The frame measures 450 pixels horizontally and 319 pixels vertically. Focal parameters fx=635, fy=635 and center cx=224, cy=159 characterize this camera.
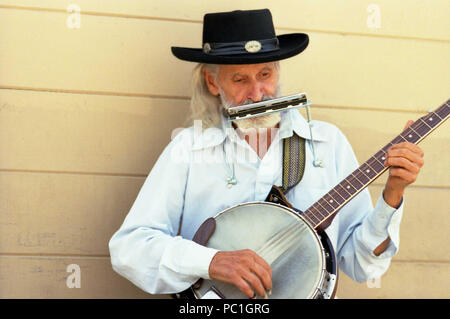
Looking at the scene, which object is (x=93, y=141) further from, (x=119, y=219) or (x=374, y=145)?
(x=374, y=145)

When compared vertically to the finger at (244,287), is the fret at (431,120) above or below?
above

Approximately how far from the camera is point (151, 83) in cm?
317

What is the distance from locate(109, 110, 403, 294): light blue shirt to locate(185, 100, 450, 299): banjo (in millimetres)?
187

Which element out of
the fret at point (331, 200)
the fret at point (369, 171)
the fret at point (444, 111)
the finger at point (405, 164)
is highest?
the fret at point (444, 111)

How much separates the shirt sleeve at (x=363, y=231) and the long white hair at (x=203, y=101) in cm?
58

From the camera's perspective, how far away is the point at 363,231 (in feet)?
8.68

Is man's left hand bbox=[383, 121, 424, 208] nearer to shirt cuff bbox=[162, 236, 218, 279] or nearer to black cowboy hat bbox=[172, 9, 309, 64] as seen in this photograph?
black cowboy hat bbox=[172, 9, 309, 64]

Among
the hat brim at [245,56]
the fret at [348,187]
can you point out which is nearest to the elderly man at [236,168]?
the hat brim at [245,56]

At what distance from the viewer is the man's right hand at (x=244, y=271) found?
7.84 feet

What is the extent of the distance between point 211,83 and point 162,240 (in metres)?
0.84

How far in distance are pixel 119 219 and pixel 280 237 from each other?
989 mm

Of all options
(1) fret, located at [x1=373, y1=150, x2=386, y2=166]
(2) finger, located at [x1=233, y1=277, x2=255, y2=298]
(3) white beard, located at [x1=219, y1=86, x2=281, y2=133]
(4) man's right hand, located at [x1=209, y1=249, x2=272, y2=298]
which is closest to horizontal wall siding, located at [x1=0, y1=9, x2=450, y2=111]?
(3) white beard, located at [x1=219, y1=86, x2=281, y2=133]

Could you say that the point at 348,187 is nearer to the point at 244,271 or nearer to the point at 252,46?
the point at 244,271

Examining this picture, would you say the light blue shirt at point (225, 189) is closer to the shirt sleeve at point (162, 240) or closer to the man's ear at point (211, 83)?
the shirt sleeve at point (162, 240)
